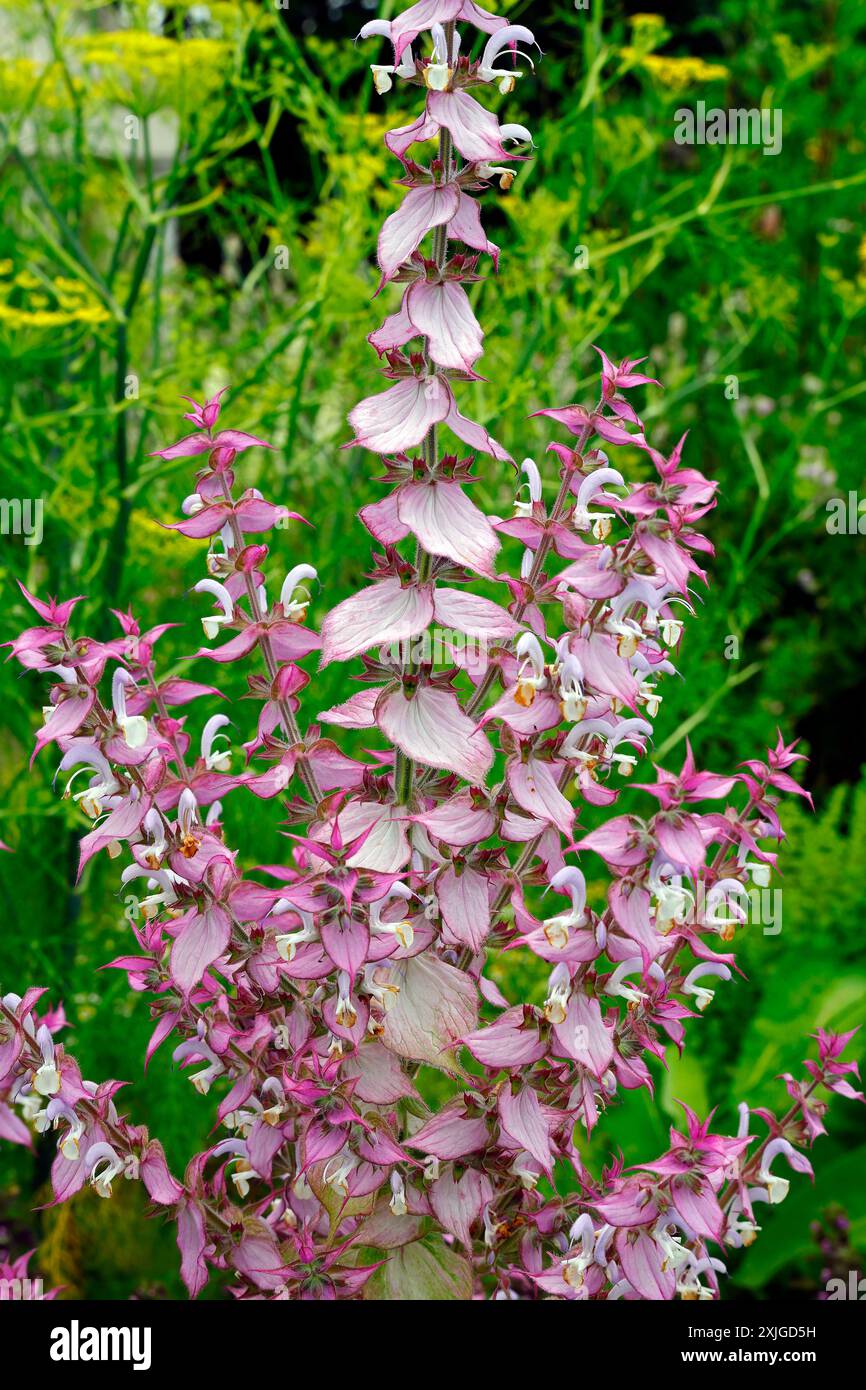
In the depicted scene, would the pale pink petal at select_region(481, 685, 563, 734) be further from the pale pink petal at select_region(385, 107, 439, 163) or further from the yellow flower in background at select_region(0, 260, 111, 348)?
the yellow flower in background at select_region(0, 260, 111, 348)

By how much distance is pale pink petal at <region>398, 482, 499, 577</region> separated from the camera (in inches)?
43.2

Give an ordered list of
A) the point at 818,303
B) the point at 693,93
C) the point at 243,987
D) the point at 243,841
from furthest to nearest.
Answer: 1. the point at 693,93
2. the point at 818,303
3. the point at 243,841
4. the point at 243,987

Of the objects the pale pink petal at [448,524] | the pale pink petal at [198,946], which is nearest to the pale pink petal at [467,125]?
the pale pink petal at [448,524]

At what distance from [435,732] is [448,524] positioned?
0.19m

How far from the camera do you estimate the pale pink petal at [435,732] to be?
1112 mm

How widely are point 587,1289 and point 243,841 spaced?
1192mm

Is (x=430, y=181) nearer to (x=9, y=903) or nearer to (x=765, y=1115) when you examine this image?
(x=765, y=1115)

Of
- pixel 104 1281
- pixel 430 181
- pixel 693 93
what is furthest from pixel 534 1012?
pixel 693 93

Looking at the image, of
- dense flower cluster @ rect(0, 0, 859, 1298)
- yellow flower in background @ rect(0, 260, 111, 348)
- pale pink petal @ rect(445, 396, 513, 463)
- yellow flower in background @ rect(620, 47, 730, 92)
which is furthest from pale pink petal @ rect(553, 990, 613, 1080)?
yellow flower in background @ rect(620, 47, 730, 92)

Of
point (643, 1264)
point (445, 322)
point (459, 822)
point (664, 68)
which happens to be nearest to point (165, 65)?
point (664, 68)

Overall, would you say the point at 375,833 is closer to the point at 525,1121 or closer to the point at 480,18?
the point at 525,1121

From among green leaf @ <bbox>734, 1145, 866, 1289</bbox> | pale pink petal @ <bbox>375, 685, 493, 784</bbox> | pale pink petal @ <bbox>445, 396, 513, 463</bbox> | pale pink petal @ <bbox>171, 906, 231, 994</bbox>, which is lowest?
green leaf @ <bbox>734, 1145, 866, 1289</bbox>
